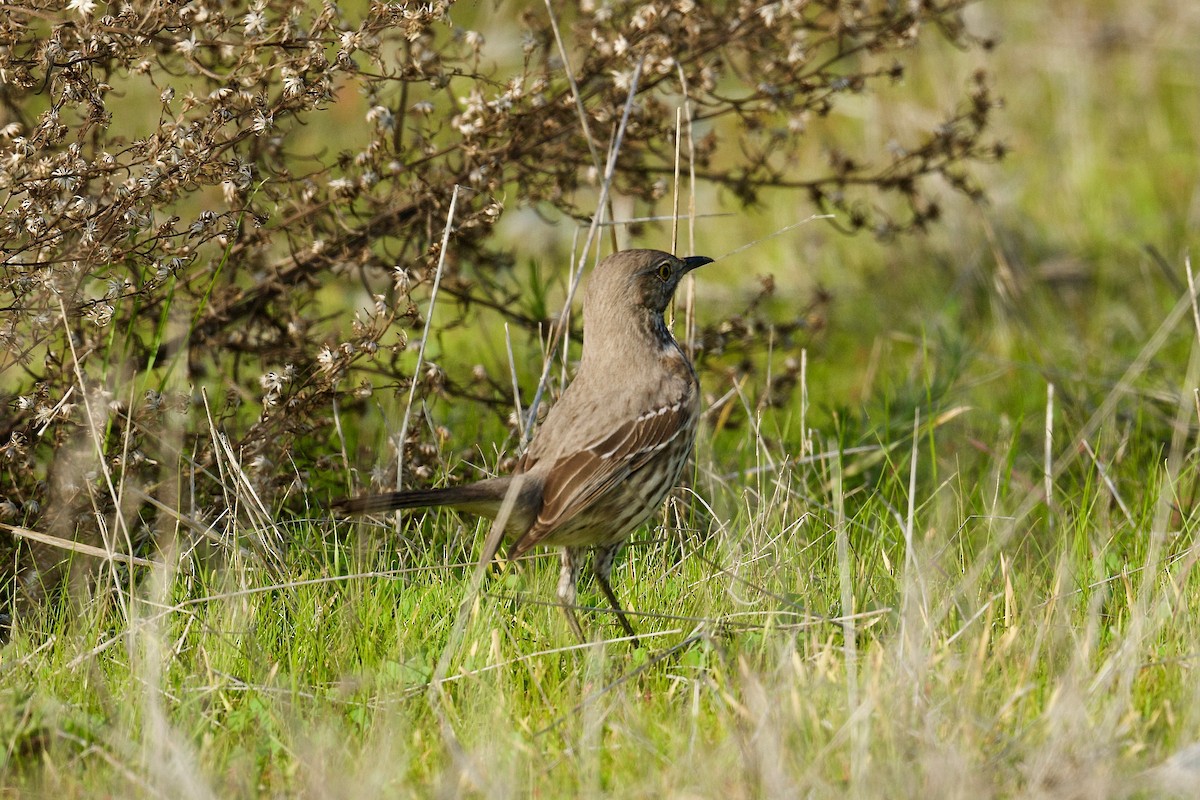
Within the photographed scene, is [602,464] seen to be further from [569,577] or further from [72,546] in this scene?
[72,546]

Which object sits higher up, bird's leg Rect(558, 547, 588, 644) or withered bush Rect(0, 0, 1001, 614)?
withered bush Rect(0, 0, 1001, 614)

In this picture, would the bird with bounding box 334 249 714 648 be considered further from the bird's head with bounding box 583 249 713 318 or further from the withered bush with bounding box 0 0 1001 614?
the withered bush with bounding box 0 0 1001 614

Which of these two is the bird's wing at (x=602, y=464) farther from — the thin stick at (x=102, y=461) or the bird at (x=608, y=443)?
the thin stick at (x=102, y=461)

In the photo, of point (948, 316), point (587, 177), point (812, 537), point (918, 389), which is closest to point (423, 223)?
point (587, 177)

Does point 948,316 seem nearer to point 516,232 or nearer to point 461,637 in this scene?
point 516,232

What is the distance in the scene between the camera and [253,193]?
491 centimetres

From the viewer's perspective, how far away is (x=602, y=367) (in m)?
5.52

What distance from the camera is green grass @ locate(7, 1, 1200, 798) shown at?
3.58m

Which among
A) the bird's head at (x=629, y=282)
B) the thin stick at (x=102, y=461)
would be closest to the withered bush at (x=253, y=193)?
the thin stick at (x=102, y=461)

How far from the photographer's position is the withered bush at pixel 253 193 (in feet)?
15.5

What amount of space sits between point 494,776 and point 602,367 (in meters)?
2.28

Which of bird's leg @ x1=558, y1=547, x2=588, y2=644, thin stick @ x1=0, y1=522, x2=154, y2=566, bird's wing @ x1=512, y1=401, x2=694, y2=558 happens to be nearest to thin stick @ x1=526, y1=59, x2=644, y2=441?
bird's wing @ x1=512, y1=401, x2=694, y2=558

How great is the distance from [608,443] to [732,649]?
39.6 inches

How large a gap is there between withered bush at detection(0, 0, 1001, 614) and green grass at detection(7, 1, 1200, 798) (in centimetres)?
50
